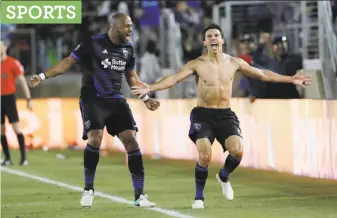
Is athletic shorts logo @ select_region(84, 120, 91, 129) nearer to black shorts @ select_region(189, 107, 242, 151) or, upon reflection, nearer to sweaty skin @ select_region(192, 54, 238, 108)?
black shorts @ select_region(189, 107, 242, 151)

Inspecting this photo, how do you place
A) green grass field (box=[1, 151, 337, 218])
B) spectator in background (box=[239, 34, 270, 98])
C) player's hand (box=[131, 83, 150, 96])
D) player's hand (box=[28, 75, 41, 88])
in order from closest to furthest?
1. player's hand (box=[131, 83, 150, 96])
2. green grass field (box=[1, 151, 337, 218])
3. player's hand (box=[28, 75, 41, 88])
4. spectator in background (box=[239, 34, 270, 98])

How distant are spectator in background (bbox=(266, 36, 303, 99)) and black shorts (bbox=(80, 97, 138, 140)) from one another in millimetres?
6480

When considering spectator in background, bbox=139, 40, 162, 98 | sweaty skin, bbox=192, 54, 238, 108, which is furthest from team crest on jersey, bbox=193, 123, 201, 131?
spectator in background, bbox=139, 40, 162, 98

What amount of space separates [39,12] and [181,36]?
10852mm

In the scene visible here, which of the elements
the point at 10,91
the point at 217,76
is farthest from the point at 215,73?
the point at 10,91

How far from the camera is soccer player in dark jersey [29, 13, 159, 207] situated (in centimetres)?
1237

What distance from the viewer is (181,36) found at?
26.8m

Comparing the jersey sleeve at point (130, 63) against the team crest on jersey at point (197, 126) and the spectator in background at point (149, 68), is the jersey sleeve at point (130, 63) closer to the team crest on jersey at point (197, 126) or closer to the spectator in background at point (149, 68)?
the team crest on jersey at point (197, 126)

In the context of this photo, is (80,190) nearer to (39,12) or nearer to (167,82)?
(39,12)

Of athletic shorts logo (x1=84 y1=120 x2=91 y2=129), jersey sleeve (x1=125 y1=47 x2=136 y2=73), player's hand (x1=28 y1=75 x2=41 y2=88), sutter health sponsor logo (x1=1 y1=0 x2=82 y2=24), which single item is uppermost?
sutter health sponsor logo (x1=1 y1=0 x2=82 y2=24)

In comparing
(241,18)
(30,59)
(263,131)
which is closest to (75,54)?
(263,131)

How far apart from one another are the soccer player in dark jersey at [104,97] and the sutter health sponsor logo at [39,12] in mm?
1932

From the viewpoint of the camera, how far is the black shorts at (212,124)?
12.5 metres

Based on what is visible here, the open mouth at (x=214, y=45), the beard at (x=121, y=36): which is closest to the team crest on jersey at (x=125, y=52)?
the beard at (x=121, y=36)
